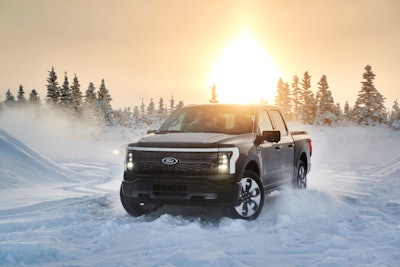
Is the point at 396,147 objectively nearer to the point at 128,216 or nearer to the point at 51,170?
the point at 51,170

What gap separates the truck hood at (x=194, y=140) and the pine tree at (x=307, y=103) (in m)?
58.8

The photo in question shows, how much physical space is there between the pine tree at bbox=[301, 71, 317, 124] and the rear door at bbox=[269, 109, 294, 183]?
56195 mm

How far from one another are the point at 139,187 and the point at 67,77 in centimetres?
5637

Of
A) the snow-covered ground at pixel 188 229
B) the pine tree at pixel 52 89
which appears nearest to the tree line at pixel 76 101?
the pine tree at pixel 52 89

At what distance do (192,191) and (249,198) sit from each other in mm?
1037

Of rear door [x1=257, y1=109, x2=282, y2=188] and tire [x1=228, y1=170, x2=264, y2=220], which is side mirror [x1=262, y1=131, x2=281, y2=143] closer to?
rear door [x1=257, y1=109, x2=282, y2=188]

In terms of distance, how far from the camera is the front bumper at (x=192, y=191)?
6965 mm

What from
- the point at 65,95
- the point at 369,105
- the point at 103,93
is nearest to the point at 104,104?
the point at 103,93

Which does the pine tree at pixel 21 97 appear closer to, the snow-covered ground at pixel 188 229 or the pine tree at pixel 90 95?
the pine tree at pixel 90 95

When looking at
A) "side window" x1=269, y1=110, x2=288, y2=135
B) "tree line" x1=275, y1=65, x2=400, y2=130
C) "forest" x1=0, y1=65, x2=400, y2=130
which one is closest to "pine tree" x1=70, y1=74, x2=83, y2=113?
"forest" x1=0, y1=65, x2=400, y2=130

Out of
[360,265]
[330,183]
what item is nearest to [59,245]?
[360,265]

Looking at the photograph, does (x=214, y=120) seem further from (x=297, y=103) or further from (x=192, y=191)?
(x=297, y=103)

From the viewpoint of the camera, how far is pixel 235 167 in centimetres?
712

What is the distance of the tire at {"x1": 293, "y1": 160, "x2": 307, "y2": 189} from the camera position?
1021 cm
